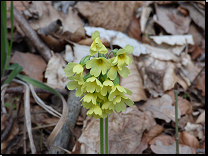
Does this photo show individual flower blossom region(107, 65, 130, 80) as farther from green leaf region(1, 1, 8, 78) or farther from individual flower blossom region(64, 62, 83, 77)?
green leaf region(1, 1, 8, 78)

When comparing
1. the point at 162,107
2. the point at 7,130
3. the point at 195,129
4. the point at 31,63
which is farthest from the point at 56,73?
the point at 195,129

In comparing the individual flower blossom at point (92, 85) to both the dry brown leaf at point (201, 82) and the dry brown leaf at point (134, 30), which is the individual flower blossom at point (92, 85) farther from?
the dry brown leaf at point (134, 30)

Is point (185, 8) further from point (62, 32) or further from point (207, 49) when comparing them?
point (62, 32)

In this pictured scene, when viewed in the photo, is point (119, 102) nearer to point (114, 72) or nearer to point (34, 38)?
point (114, 72)

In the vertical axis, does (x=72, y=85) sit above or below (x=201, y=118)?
above

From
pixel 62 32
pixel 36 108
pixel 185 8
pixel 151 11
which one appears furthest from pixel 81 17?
pixel 185 8

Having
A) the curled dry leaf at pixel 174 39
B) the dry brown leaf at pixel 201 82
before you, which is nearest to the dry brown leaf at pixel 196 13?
the curled dry leaf at pixel 174 39

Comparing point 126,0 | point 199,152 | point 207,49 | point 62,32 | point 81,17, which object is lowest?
point 199,152
